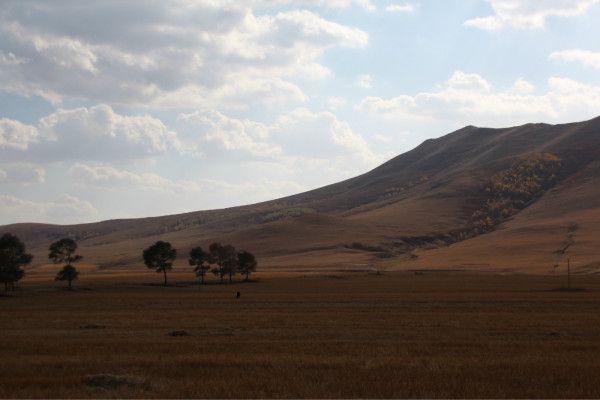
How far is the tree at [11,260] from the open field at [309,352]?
111 feet

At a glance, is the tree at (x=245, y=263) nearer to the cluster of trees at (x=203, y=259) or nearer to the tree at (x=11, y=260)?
the cluster of trees at (x=203, y=259)

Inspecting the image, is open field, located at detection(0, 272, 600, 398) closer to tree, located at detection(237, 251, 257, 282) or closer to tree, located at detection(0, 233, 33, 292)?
tree, located at detection(0, 233, 33, 292)

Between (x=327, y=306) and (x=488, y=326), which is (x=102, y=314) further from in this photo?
(x=488, y=326)

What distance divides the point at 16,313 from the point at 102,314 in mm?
7363

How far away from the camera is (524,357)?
85.9 ft

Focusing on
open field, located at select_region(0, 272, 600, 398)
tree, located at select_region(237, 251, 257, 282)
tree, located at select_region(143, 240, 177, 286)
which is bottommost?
open field, located at select_region(0, 272, 600, 398)

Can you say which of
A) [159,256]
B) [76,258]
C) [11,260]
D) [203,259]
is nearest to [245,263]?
[203,259]

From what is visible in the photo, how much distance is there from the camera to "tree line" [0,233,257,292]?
86.4m

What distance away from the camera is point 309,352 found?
91.4 ft

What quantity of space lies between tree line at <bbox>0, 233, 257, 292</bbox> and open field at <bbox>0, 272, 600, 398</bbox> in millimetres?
36236

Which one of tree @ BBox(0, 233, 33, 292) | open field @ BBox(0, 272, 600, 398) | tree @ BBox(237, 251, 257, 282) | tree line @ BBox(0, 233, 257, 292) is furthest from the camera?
tree @ BBox(237, 251, 257, 282)

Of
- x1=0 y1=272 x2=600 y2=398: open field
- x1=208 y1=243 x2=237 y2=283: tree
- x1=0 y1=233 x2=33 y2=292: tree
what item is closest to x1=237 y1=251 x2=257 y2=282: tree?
x1=208 y1=243 x2=237 y2=283: tree

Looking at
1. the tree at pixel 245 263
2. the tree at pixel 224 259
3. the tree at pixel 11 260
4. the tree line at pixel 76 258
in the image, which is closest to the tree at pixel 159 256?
the tree line at pixel 76 258

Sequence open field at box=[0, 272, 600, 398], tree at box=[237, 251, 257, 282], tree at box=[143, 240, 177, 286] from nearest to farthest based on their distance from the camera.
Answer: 1. open field at box=[0, 272, 600, 398]
2. tree at box=[143, 240, 177, 286]
3. tree at box=[237, 251, 257, 282]
